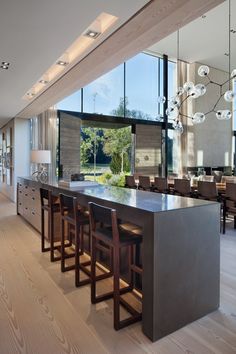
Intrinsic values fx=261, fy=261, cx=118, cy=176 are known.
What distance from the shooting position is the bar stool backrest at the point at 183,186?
557 centimetres

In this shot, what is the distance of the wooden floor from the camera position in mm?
1917

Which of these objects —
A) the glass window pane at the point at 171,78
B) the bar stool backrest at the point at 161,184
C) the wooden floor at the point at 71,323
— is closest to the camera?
the wooden floor at the point at 71,323

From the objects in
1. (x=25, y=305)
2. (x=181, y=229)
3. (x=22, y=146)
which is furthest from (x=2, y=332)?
(x=22, y=146)

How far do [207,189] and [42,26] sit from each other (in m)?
3.95

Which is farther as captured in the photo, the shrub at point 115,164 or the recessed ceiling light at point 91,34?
the shrub at point 115,164

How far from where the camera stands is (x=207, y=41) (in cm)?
810

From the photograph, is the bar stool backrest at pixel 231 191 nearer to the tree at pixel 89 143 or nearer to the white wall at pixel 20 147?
the tree at pixel 89 143

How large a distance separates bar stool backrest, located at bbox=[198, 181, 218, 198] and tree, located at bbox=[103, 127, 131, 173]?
4.24 metres

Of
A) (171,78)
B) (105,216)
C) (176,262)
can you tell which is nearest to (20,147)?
(171,78)

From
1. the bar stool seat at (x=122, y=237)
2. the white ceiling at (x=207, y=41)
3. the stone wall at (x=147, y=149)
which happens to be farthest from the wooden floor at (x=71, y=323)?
the stone wall at (x=147, y=149)

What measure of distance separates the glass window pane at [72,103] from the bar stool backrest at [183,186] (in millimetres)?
4286

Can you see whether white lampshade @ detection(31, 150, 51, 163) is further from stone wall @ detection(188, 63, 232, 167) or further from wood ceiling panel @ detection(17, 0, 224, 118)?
stone wall @ detection(188, 63, 232, 167)

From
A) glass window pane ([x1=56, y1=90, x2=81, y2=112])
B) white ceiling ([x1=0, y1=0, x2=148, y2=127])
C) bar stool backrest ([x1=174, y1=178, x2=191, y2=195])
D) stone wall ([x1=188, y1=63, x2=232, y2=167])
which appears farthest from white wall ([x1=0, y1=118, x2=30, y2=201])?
stone wall ([x1=188, y1=63, x2=232, y2=167])

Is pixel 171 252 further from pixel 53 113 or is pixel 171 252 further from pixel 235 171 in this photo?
pixel 235 171
